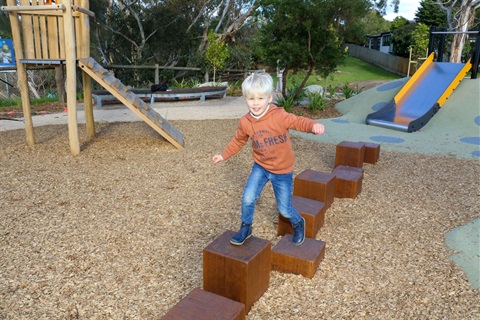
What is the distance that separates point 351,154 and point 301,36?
6.44 metres

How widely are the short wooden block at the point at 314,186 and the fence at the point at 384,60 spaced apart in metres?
28.0

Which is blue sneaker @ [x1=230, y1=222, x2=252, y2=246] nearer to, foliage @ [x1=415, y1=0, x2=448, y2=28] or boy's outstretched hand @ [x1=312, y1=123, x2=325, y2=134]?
boy's outstretched hand @ [x1=312, y1=123, x2=325, y2=134]

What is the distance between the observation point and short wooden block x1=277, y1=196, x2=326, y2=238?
3.15m

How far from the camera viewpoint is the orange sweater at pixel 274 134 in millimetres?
2506

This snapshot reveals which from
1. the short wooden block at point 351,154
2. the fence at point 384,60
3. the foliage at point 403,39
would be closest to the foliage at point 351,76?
the fence at point 384,60

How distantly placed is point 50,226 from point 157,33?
19675mm

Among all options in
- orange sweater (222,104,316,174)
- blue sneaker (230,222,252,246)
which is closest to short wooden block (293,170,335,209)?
orange sweater (222,104,316,174)

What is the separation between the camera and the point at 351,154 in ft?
17.1

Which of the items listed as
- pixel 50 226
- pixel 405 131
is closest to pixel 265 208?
pixel 50 226

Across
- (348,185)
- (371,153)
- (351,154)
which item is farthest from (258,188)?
(371,153)

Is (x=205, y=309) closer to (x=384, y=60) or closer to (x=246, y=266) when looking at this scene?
(x=246, y=266)

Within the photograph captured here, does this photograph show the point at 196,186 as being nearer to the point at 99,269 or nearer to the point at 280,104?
the point at 99,269

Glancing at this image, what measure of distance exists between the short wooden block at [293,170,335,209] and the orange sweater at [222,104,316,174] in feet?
3.49

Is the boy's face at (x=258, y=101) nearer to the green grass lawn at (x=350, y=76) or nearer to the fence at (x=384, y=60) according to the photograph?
the green grass lawn at (x=350, y=76)
